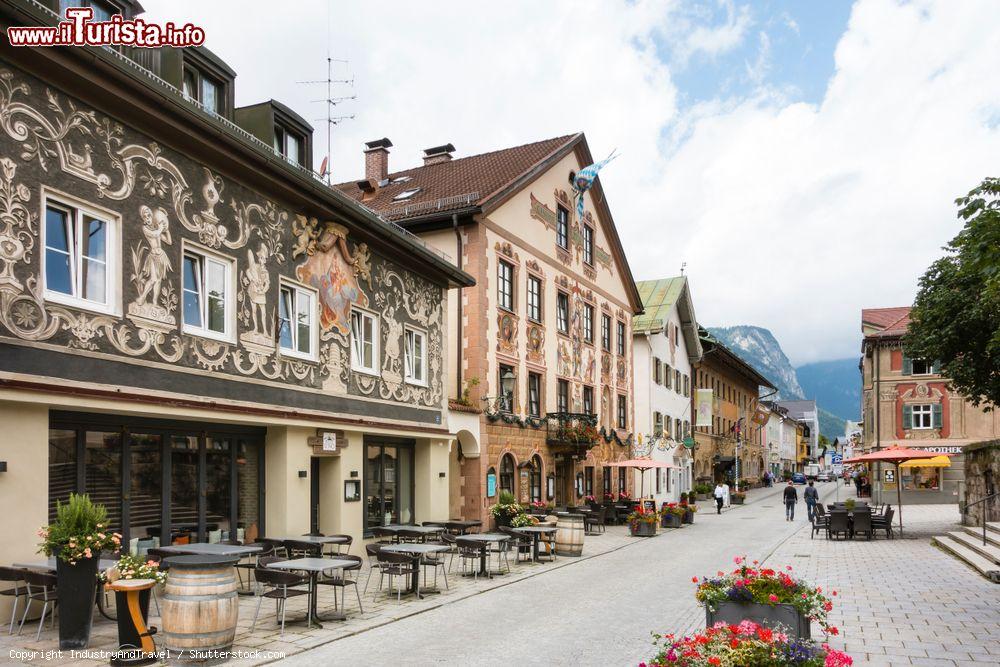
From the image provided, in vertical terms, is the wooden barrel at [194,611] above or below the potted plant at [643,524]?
above

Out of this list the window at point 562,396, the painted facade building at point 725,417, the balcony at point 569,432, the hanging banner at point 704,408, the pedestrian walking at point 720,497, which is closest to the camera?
the balcony at point 569,432

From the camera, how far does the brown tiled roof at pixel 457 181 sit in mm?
26312

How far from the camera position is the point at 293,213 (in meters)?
16.4

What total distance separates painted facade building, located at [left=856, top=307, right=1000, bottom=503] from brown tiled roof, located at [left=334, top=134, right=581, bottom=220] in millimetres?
27131

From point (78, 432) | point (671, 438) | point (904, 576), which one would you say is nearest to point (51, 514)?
point (78, 432)

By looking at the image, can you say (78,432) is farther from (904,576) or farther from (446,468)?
(904,576)

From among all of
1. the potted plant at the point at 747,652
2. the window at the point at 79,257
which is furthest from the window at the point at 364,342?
the potted plant at the point at 747,652

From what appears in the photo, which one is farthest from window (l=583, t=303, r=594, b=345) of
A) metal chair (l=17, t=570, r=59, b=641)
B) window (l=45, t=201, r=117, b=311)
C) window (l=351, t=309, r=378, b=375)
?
metal chair (l=17, t=570, r=59, b=641)

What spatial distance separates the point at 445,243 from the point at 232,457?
12.3 m

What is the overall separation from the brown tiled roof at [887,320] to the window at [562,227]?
84.0 ft

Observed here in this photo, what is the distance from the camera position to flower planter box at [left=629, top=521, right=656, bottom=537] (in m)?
26.4

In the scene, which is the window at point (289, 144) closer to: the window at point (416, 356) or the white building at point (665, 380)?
the window at point (416, 356)

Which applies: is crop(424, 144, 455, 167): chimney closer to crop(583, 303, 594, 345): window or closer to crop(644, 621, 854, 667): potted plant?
crop(583, 303, 594, 345): window

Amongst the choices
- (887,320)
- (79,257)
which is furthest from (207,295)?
(887,320)
